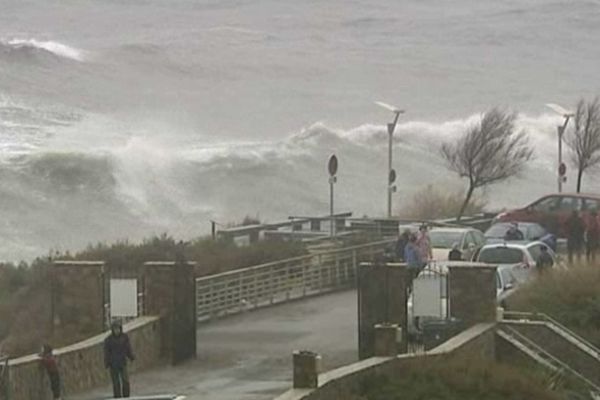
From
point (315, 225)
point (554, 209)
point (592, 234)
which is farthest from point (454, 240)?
point (315, 225)

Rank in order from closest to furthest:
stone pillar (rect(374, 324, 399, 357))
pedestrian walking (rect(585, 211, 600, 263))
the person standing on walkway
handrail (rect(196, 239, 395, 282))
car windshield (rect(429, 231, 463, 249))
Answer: stone pillar (rect(374, 324, 399, 357))
handrail (rect(196, 239, 395, 282))
pedestrian walking (rect(585, 211, 600, 263))
car windshield (rect(429, 231, 463, 249))
the person standing on walkway

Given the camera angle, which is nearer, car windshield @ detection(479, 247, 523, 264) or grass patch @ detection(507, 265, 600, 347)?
grass patch @ detection(507, 265, 600, 347)

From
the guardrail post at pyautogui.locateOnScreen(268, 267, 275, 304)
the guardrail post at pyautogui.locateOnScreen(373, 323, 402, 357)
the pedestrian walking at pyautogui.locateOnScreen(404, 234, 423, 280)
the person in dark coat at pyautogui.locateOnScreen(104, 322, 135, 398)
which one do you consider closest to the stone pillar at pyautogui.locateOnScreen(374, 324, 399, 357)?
the guardrail post at pyautogui.locateOnScreen(373, 323, 402, 357)

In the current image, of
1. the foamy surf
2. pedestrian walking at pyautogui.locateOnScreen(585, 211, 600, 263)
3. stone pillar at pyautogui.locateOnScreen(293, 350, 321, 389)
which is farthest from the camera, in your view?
the foamy surf

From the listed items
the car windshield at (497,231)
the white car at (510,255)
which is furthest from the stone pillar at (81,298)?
the car windshield at (497,231)

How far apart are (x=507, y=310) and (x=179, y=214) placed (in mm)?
32171

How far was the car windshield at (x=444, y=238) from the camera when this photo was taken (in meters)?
34.8

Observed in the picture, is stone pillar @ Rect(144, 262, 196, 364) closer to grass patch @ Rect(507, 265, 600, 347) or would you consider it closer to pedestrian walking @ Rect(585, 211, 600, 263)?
grass patch @ Rect(507, 265, 600, 347)

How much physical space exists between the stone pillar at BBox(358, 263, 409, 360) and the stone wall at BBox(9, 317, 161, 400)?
274cm

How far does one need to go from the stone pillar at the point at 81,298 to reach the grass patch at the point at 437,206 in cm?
1898

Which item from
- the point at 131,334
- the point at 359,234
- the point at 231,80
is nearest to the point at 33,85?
the point at 231,80

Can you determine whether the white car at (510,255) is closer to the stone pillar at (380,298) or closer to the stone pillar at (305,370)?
the stone pillar at (380,298)

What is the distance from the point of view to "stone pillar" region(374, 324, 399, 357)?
2330 cm

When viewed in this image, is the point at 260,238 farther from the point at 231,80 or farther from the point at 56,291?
the point at 231,80
